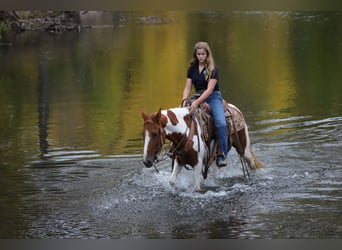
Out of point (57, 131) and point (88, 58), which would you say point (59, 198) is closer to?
point (57, 131)

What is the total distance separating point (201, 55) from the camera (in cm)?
787

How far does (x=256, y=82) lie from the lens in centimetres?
1981

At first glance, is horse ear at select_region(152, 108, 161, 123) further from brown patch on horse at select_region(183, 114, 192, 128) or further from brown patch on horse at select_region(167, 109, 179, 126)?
brown patch on horse at select_region(183, 114, 192, 128)

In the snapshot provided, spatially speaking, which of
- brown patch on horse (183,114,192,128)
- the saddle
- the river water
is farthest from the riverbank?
brown patch on horse (183,114,192,128)

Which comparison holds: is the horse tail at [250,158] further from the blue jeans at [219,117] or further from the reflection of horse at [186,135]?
the blue jeans at [219,117]

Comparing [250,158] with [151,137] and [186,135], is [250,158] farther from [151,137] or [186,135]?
[151,137]

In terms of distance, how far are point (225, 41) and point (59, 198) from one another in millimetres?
25158

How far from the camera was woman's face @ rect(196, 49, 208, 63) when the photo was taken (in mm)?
7828

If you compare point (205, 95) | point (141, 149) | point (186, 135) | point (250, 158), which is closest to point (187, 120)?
point (186, 135)

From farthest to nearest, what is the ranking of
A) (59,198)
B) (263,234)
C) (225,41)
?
(225,41)
(59,198)
(263,234)

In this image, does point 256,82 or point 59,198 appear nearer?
point 59,198

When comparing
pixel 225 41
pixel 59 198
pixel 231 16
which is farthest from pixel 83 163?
pixel 231 16

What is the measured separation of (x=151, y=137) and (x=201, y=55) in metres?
1.30

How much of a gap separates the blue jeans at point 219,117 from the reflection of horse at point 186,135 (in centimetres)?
8
